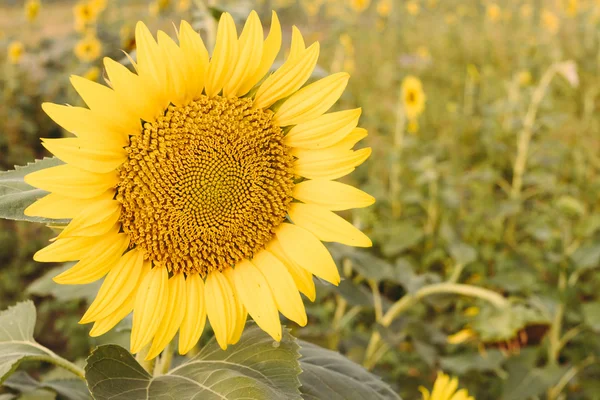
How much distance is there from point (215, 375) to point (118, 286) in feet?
0.64

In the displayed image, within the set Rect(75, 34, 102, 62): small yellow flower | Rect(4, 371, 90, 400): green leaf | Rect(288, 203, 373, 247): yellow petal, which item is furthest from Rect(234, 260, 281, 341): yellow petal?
Rect(75, 34, 102, 62): small yellow flower

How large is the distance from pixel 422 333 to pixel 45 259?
141 centimetres

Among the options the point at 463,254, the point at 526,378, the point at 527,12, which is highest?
the point at 527,12

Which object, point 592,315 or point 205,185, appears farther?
point 592,315

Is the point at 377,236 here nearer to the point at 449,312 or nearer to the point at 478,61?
the point at 449,312

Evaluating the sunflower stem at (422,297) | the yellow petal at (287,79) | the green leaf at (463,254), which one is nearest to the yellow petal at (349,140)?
the yellow petal at (287,79)

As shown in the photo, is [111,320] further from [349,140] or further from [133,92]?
[349,140]

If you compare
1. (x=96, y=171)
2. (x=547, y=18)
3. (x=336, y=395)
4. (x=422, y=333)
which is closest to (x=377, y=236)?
(x=422, y=333)

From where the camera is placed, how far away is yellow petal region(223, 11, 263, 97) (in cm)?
87

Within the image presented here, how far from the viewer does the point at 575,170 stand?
12.9 feet

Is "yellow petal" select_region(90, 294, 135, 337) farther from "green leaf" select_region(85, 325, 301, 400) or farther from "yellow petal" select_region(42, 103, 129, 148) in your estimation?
"yellow petal" select_region(42, 103, 129, 148)

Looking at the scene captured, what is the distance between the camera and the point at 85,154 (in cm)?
79

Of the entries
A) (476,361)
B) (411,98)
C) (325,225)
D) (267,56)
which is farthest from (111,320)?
(411,98)

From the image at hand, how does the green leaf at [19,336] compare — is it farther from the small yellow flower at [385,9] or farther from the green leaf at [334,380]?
the small yellow flower at [385,9]
